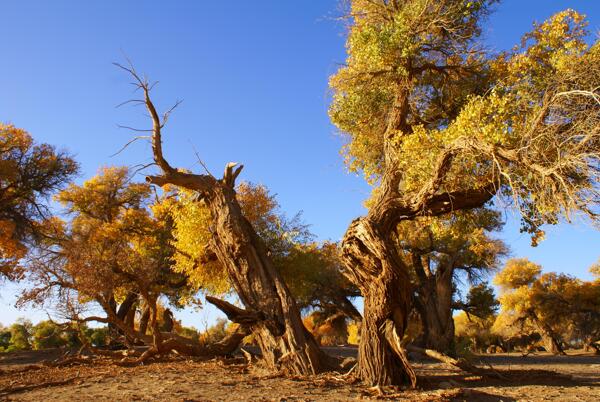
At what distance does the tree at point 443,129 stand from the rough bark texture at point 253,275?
6.58 feet

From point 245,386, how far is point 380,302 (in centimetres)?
339

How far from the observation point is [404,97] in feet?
41.8

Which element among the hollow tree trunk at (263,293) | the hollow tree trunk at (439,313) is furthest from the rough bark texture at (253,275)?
the hollow tree trunk at (439,313)

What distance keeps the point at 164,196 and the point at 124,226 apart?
2940 mm

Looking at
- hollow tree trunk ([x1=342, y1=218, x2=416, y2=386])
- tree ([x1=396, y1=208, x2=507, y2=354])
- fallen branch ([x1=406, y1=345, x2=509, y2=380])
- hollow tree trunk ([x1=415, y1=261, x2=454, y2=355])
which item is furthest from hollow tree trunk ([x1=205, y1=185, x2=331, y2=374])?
hollow tree trunk ([x1=415, y1=261, x2=454, y2=355])

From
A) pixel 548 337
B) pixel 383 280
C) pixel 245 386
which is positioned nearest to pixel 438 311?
pixel 548 337

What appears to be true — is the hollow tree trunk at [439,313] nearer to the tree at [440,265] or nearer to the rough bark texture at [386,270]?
the tree at [440,265]

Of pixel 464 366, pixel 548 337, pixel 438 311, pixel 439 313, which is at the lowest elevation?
pixel 464 366

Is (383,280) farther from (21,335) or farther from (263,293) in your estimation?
(21,335)

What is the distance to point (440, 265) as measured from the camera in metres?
25.4

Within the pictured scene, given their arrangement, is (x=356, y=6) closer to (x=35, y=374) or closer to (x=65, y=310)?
(x=65, y=310)

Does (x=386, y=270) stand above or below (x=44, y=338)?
above

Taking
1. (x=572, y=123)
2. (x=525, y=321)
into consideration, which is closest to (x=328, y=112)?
(x=572, y=123)

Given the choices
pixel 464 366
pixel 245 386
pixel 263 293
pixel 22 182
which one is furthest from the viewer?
pixel 22 182
